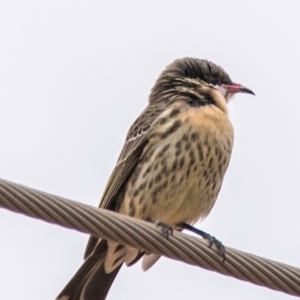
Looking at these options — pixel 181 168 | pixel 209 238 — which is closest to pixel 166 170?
pixel 181 168

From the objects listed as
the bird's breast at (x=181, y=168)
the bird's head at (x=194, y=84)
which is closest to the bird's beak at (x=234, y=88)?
the bird's head at (x=194, y=84)

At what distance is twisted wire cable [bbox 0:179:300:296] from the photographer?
5.05 metres

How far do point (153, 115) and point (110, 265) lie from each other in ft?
4.20

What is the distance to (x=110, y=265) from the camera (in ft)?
25.9

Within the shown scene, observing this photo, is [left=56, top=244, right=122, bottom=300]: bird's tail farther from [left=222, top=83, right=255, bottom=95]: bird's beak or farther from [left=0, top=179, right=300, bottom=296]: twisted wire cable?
[left=0, top=179, right=300, bottom=296]: twisted wire cable

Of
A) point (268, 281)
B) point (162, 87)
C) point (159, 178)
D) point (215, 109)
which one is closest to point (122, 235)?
point (268, 281)

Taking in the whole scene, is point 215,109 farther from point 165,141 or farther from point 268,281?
point 268,281

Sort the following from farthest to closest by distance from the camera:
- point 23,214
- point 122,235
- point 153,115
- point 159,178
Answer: point 153,115, point 159,178, point 122,235, point 23,214

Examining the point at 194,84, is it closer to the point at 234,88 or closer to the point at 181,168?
the point at 234,88

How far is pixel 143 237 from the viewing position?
5.59m

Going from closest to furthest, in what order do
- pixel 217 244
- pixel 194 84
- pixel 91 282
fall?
pixel 217 244, pixel 91 282, pixel 194 84

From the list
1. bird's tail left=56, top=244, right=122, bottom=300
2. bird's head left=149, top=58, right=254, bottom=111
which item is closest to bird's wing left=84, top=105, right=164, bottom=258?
bird's tail left=56, top=244, right=122, bottom=300

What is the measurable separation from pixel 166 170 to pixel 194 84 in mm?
1089

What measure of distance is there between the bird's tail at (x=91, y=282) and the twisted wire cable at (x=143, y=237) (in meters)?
1.98
